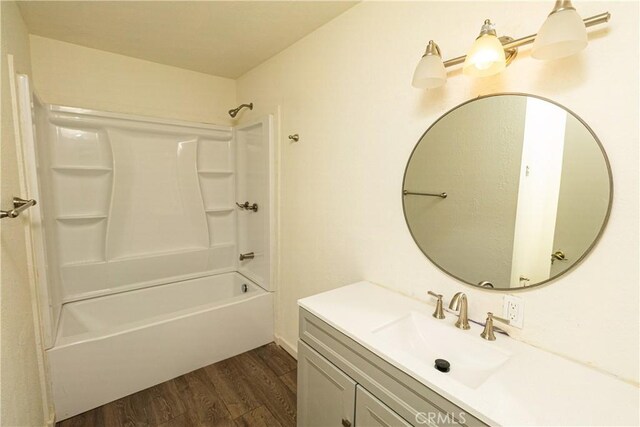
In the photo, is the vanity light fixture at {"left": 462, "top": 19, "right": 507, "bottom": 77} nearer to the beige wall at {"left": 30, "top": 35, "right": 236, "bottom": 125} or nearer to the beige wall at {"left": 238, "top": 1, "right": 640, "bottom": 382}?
the beige wall at {"left": 238, "top": 1, "right": 640, "bottom": 382}

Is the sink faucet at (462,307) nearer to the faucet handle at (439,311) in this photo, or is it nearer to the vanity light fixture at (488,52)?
the faucet handle at (439,311)

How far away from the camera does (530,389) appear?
32.8 inches

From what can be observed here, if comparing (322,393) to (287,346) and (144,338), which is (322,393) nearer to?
(287,346)

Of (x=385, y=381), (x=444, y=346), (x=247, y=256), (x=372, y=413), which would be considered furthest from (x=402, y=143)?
(x=247, y=256)

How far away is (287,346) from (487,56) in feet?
7.51

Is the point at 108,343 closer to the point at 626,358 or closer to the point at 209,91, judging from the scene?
the point at 209,91

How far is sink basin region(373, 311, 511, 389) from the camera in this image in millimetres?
1023

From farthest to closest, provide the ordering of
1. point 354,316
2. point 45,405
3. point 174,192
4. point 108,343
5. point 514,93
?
point 174,192 < point 108,343 < point 45,405 < point 354,316 < point 514,93

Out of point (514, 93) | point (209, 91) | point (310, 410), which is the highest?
point (209, 91)

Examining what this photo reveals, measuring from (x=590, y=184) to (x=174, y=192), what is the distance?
Answer: 284 centimetres

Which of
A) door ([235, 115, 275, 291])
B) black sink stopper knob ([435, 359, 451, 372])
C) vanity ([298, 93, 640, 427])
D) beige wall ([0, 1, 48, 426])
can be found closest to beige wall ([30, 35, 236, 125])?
door ([235, 115, 275, 291])


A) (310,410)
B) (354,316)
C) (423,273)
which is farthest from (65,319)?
(423,273)

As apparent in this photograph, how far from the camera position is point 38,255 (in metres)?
1.57

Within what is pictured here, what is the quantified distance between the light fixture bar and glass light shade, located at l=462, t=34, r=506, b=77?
0.14 ft
